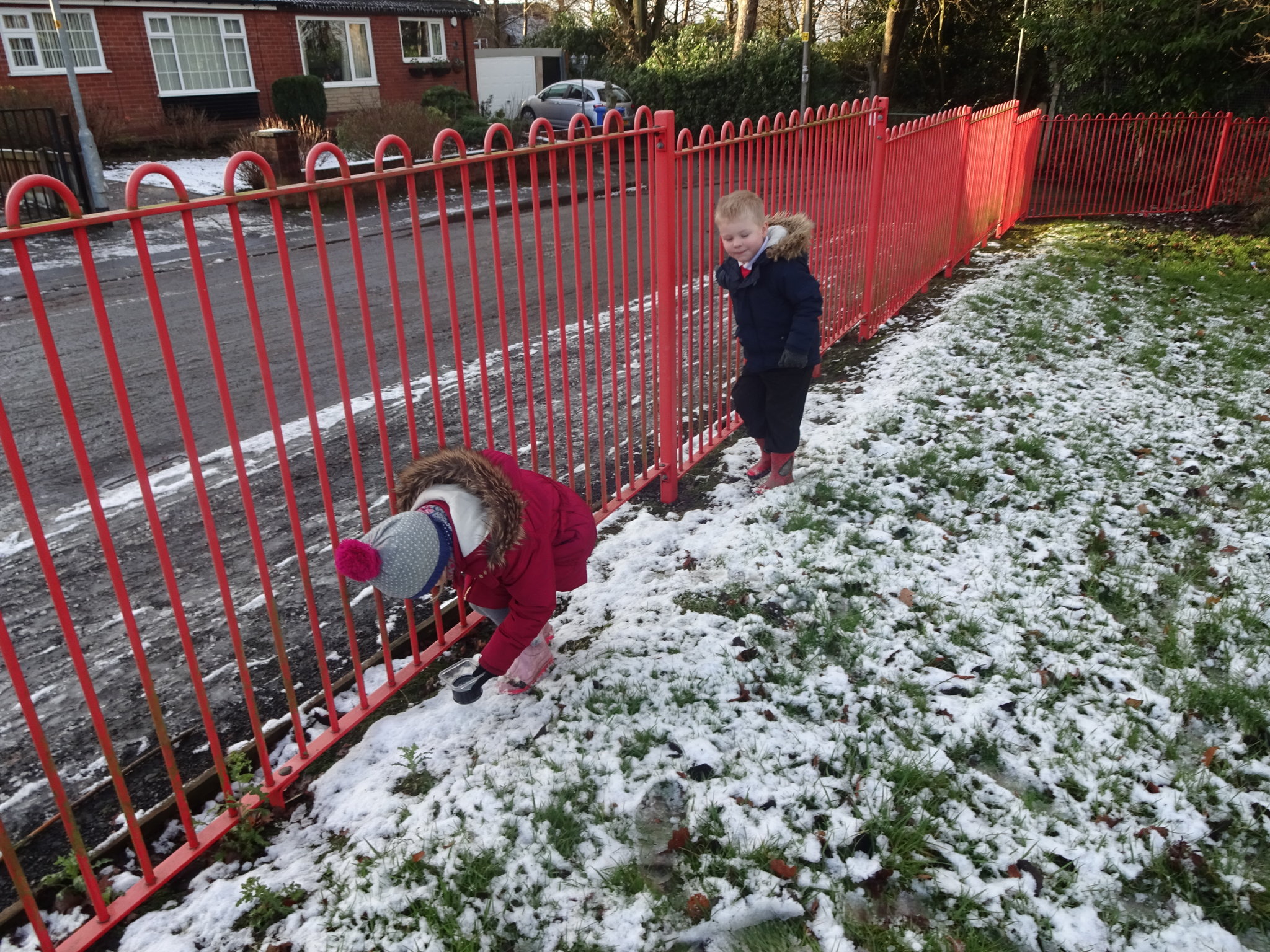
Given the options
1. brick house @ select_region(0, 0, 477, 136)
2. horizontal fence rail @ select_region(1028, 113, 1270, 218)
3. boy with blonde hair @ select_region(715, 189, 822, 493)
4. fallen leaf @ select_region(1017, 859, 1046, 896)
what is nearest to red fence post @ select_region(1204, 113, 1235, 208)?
horizontal fence rail @ select_region(1028, 113, 1270, 218)

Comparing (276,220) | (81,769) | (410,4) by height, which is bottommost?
(81,769)

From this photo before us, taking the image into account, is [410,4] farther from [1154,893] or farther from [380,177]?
[1154,893]

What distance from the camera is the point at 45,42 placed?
754 inches

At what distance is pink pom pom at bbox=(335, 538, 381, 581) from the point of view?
218 cm

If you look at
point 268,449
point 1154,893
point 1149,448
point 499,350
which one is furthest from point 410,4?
point 1154,893

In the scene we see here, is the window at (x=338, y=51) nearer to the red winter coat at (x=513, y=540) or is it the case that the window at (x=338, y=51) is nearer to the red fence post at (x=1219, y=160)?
the red fence post at (x=1219, y=160)

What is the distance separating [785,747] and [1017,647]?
1.13 meters

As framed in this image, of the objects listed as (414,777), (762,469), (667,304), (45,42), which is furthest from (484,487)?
(45,42)

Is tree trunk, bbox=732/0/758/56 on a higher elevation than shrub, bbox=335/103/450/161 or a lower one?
higher

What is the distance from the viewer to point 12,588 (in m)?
3.78

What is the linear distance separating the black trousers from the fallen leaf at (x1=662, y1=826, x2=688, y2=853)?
2.37 metres

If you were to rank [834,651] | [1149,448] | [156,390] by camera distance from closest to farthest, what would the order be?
[834,651]
[1149,448]
[156,390]

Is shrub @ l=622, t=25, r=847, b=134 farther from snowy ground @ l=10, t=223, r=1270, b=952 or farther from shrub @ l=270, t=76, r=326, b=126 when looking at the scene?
snowy ground @ l=10, t=223, r=1270, b=952

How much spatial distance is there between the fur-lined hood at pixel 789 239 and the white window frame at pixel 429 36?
2557 cm
